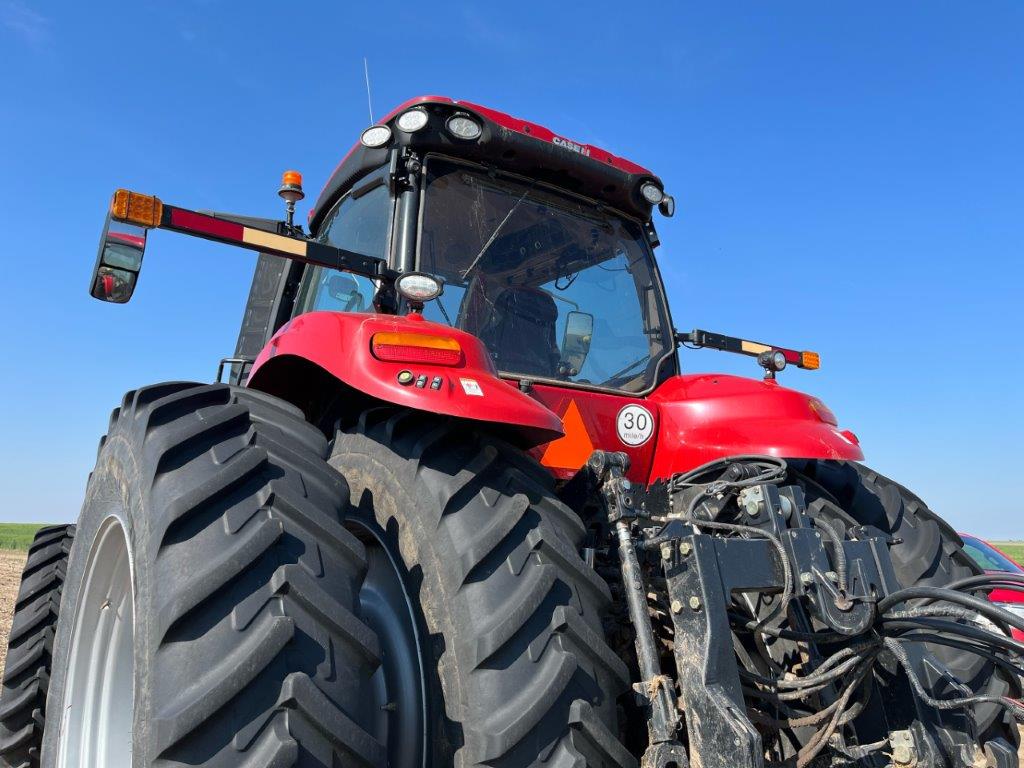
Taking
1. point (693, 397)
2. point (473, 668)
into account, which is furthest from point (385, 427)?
point (693, 397)

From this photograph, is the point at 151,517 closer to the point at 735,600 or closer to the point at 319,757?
the point at 319,757

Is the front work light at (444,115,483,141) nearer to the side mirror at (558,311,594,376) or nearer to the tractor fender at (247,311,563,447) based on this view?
the side mirror at (558,311,594,376)

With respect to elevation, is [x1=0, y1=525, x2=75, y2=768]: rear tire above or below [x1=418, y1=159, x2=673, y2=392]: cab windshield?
below

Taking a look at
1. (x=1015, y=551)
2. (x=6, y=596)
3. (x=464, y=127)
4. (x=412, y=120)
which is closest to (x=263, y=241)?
(x=412, y=120)

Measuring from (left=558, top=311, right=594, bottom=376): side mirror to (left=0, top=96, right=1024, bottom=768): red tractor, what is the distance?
35 millimetres

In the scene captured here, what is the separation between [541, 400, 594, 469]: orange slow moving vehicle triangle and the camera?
264cm

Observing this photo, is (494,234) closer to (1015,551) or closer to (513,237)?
(513,237)

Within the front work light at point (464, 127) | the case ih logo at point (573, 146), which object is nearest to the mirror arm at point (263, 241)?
the front work light at point (464, 127)

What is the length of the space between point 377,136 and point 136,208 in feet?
3.17

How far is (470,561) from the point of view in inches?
67.6

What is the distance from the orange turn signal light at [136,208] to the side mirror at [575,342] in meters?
1.54

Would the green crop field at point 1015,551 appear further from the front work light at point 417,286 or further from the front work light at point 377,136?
the front work light at point 417,286

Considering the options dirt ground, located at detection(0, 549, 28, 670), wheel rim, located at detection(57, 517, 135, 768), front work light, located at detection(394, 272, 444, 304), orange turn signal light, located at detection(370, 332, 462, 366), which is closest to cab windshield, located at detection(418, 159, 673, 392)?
front work light, located at detection(394, 272, 444, 304)

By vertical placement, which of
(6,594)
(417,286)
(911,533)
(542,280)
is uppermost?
(542,280)
